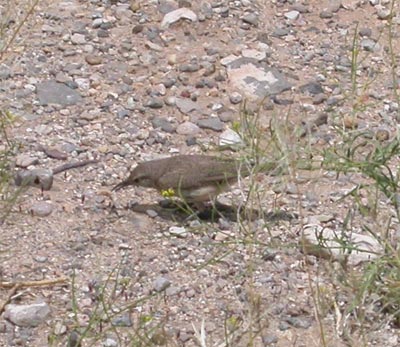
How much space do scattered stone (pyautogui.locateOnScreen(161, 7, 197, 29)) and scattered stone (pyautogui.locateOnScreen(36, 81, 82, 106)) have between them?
0.99 metres

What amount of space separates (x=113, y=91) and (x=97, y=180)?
0.97 meters

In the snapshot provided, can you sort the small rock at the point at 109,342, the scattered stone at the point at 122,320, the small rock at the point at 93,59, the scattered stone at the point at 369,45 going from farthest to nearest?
the scattered stone at the point at 369,45 < the small rock at the point at 93,59 < the scattered stone at the point at 122,320 < the small rock at the point at 109,342

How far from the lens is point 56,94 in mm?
7312

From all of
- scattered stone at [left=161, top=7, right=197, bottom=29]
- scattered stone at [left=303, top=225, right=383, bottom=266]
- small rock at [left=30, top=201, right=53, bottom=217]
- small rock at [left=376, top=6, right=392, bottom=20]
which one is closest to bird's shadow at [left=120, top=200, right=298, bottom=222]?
scattered stone at [left=303, top=225, right=383, bottom=266]

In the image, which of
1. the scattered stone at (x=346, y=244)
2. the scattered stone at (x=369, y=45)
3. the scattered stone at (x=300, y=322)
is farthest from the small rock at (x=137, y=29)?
the scattered stone at (x=300, y=322)

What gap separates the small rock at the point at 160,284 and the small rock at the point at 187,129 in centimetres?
156

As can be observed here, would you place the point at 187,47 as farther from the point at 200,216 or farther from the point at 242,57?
the point at 200,216

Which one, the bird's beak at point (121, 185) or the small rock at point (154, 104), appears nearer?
the bird's beak at point (121, 185)

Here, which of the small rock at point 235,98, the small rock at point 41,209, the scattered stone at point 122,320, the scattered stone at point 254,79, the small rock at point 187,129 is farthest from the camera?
the scattered stone at point 254,79

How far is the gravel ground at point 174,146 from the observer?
5398mm

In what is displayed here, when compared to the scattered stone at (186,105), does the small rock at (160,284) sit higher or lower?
higher

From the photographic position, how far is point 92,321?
191 inches

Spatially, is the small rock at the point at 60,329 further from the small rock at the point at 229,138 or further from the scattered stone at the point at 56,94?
the scattered stone at the point at 56,94

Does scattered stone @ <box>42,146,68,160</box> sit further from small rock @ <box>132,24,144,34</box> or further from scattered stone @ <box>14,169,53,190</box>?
small rock @ <box>132,24,144,34</box>
